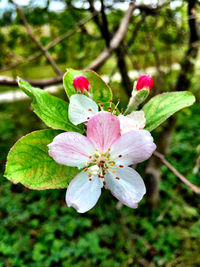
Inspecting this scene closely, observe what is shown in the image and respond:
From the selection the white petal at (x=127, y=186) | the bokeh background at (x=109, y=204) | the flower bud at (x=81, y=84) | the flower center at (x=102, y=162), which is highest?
the flower bud at (x=81, y=84)

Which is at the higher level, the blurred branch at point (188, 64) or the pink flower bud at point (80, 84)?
the pink flower bud at point (80, 84)

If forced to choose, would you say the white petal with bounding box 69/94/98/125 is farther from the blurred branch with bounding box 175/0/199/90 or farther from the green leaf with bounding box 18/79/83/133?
the blurred branch with bounding box 175/0/199/90

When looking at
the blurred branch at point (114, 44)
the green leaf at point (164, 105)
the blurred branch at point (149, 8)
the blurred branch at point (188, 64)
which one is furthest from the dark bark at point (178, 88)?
the green leaf at point (164, 105)

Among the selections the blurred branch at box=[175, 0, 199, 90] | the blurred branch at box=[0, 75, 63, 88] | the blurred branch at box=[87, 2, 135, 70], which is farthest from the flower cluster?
the blurred branch at box=[175, 0, 199, 90]

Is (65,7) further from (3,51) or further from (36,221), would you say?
(36,221)

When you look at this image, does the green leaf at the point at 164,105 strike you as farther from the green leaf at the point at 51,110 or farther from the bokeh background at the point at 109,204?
the bokeh background at the point at 109,204

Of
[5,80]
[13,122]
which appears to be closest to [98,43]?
[5,80]

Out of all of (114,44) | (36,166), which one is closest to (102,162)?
(36,166)
